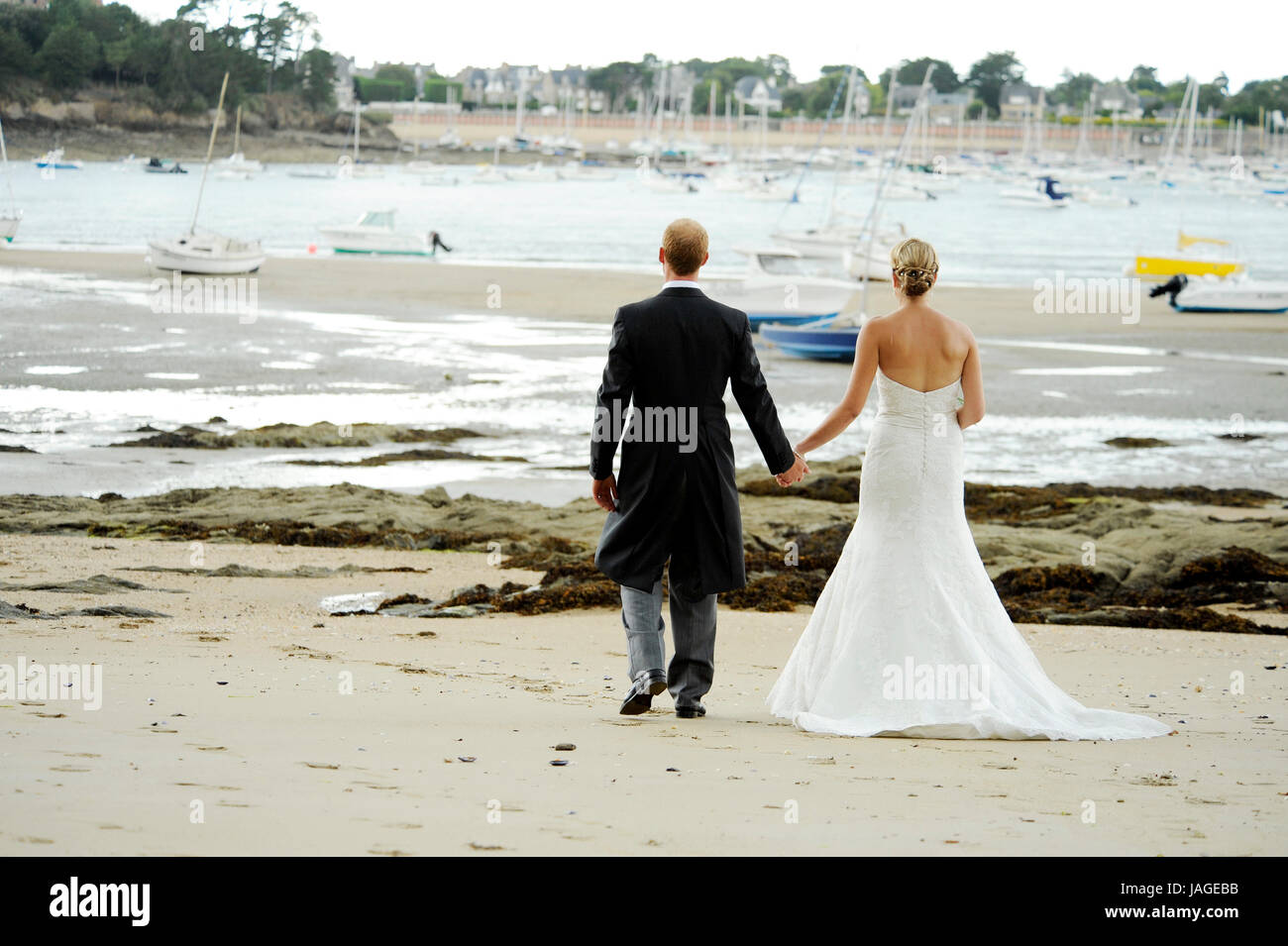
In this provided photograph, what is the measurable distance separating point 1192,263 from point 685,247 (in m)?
43.2

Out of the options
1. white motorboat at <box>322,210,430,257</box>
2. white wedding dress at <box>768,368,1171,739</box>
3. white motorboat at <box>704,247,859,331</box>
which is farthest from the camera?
white motorboat at <box>322,210,430,257</box>

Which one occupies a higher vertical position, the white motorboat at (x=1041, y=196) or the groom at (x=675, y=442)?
the white motorboat at (x=1041, y=196)

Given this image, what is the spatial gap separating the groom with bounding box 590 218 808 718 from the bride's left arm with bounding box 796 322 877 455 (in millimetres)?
171

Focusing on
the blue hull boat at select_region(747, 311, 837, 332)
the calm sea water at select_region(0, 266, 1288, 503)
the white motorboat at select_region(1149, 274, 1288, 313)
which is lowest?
the calm sea water at select_region(0, 266, 1288, 503)

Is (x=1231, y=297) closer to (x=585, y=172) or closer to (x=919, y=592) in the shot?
(x=919, y=592)

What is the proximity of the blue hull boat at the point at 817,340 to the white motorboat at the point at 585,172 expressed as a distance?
417 ft

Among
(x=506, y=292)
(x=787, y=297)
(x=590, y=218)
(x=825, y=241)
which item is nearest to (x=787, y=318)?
(x=787, y=297)

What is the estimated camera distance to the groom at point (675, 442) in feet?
18.0

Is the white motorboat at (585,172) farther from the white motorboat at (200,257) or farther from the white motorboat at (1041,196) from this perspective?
the white motorboat at (200,257)

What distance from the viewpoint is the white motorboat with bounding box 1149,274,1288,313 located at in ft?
117

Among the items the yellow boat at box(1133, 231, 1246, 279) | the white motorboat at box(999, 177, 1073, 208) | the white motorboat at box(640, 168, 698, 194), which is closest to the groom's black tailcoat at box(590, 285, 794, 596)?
the yellow boat at box(1133, 231, 1246, 279)

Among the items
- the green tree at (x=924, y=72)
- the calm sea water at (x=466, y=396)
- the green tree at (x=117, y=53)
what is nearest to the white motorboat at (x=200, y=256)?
the calm sea water at (x=466, y=396)

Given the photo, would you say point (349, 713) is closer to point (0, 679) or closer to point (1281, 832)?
point (0, 679)

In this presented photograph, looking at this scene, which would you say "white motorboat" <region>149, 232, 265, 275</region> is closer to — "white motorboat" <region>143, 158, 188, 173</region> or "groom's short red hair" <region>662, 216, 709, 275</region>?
"groom's short red hair" <region>662, 216, 709, 275</region>
